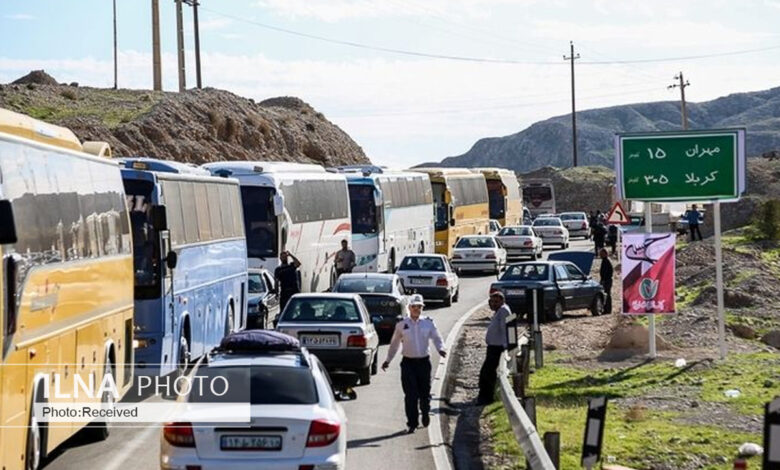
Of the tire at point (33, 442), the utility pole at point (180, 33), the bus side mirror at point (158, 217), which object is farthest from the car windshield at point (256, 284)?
the utility pole at point (180, 33)

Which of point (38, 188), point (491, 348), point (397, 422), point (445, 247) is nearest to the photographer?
point (38, 188)

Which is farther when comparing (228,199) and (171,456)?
(228,199)

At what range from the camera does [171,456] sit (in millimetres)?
11508

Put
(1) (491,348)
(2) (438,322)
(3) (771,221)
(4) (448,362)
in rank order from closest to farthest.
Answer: (1) (491,348) < (4) (448,362) < (2) (438,322) < (3) (771,221)

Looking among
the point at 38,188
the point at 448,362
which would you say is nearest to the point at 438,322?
the point at 448,362

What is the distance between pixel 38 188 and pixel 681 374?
43.7ft

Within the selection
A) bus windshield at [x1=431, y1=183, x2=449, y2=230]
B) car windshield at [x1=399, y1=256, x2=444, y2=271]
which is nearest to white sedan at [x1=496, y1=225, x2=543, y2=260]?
bus windshield at [x1=431, y1=183, x2=449, y2=230]

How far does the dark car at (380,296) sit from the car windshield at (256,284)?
233 centimetres

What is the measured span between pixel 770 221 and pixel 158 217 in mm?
38311

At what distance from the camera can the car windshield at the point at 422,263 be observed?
128 feet

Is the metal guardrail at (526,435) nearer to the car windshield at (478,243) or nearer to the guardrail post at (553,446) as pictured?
the guardrail post at (553,446)

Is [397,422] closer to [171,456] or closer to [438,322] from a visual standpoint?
[171,456]

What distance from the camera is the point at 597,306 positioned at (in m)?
37.5

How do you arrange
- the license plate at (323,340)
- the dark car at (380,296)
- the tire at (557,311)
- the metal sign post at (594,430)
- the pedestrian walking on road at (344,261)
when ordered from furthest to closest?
1. the pedestrian walking on road at (344,261)
2. the tire at (557,311)
3. the dark car at (380,296)
4. the license plate at (323,340)
5. the metal sign post at (594,430)
